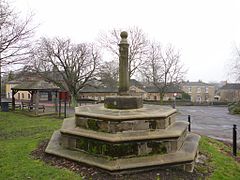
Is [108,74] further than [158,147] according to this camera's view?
Yes

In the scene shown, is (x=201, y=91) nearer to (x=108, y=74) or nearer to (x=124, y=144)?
(x=108, y=74)

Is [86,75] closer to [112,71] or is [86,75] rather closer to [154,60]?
[112,71]

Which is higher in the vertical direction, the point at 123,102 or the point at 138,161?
the point at 123,102

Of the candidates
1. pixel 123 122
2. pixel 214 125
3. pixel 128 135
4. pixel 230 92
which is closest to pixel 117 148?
pixel 128 135

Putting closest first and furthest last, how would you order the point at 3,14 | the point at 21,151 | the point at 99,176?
1. the point at 99,176
2. the point at 21,151
3. the point at 3,14

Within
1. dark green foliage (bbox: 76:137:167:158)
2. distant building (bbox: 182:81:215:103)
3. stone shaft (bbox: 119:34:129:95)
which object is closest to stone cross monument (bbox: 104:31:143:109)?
stone shaft (bbox: 119:34:129:95)

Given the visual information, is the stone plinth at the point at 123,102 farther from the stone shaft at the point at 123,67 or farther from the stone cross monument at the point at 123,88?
the stone shaft at the point at 123,67

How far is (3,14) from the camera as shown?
12.1 meters

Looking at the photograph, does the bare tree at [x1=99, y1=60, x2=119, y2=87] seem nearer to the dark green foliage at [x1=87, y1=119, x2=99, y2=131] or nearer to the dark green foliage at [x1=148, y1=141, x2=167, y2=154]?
the dark green foliage at [x1=87, y1=119, x2=99, y2=131]

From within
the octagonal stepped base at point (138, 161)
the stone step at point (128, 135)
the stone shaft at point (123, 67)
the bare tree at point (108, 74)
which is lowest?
the octagonal stepped base at point (138, 161)

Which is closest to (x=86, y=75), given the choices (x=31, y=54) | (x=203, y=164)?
(x=31, y=54)

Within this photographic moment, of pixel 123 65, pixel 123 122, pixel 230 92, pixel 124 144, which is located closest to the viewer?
pixel 124 144

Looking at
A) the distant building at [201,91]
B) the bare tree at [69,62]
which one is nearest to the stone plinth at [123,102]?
the bare tree at [69,62]

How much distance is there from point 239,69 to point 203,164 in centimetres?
3208
